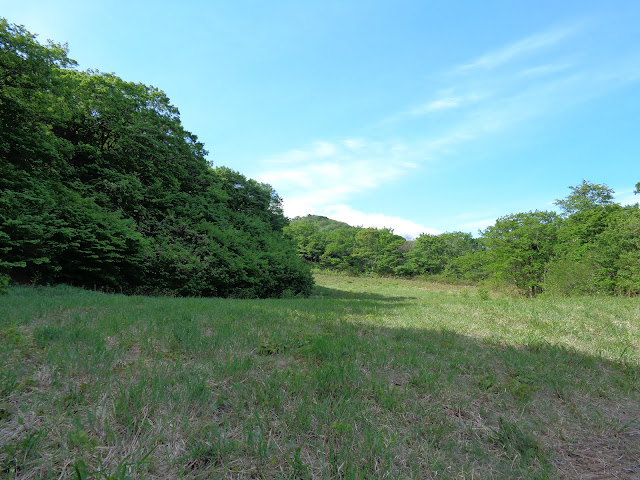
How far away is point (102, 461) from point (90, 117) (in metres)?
19.0

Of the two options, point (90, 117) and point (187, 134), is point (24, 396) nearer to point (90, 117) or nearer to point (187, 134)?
point (90, 117)

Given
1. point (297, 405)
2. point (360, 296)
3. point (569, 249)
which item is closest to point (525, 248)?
point (569, 249)

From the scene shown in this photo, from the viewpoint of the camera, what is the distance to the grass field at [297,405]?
6.96 feet

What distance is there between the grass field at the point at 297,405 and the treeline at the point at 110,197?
316 inches

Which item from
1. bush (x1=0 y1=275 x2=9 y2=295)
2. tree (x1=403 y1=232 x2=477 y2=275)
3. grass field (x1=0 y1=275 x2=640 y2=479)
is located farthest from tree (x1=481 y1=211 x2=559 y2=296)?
bush (x1=0 y1=275 x2=9 y2=295)

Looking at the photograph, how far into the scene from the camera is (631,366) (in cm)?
477

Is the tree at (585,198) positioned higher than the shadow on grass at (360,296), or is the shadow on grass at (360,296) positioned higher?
the tree at (585,198)

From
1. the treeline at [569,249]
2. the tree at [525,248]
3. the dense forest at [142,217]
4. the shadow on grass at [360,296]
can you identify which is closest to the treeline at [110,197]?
the dense forest at [142,217]

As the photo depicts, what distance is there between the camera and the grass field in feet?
6.96

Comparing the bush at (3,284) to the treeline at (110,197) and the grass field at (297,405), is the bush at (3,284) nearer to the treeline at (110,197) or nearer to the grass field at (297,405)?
the treeline at (110,197)

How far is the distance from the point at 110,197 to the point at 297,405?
1643 cm

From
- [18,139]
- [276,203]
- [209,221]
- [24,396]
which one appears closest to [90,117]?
[18,139]

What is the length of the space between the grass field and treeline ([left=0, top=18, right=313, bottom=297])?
8037mm

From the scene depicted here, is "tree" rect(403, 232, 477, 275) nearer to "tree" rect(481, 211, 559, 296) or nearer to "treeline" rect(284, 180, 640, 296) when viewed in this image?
"treeline" rect(284, 180, 640, 296)
